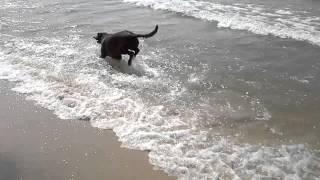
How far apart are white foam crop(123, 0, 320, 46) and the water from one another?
0.03 metres

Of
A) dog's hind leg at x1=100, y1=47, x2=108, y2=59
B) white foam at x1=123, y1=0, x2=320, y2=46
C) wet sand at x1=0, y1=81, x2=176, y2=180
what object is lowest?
wet sand at x1=0, y1=81, x2=176, y2=180

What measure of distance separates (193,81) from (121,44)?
156cm

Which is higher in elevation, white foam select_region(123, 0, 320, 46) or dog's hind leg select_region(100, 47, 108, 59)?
white foam select_region(123, 0, 320, 46)

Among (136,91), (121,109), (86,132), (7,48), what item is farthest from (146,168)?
(7,48)

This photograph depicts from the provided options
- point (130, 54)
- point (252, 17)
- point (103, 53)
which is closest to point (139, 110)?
point (130, 54)

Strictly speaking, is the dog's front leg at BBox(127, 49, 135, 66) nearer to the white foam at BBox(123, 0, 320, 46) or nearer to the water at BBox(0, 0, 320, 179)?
the water at BBox(0, 0, 320, 179)

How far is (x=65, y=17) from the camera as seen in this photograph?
11.9 m

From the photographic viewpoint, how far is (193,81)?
7508mm

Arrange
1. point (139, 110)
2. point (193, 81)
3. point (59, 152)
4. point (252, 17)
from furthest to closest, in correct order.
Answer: point (252, 17) → point (193, 81) → point (139, 110) → point (59, 152)

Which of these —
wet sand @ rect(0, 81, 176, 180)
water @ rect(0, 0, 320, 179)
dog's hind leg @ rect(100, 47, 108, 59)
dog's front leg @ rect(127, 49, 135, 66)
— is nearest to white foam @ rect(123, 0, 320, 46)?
water @ rect(0, 0, 320, 179)

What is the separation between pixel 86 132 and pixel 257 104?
8.34ft

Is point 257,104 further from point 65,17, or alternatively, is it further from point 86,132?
point 65,17

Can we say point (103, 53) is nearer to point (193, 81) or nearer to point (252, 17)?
point (193, 81)

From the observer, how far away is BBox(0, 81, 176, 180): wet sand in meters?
4.96
